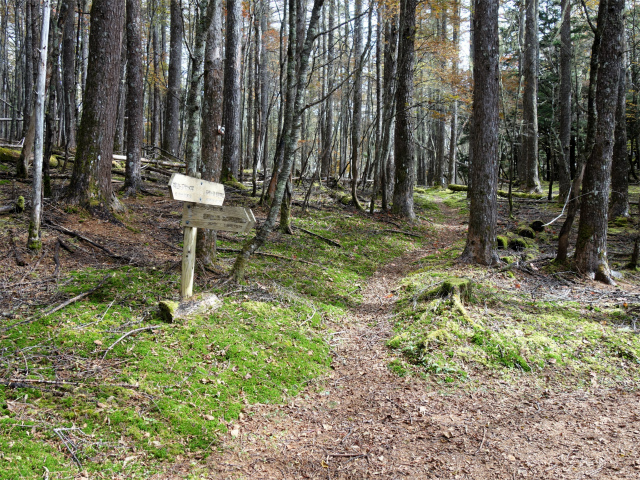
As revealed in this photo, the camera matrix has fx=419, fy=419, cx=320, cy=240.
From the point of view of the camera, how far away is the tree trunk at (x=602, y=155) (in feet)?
24.0

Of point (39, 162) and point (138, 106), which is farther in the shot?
point (138, 106)

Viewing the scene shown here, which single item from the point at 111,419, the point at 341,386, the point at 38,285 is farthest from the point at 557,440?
the point at 38,285

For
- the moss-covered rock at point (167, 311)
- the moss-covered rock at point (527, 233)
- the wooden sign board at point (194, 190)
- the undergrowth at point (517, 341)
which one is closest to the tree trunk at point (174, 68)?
the wooden sign board at point (194, 190)

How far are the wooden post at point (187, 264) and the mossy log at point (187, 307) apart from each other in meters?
0.12

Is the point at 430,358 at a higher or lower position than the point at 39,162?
lower

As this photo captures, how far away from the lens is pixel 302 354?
16.4 ft

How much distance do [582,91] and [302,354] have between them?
3228 centimetres

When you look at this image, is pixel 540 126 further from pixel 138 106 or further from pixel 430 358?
pixel 430 358

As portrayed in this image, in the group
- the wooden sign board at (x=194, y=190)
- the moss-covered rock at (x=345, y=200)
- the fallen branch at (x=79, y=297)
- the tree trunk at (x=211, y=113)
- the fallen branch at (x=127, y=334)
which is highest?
the tree trunk at (x=211, y=113)

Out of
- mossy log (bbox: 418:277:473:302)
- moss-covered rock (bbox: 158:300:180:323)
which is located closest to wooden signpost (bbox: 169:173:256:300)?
moss-covered rock (bbox: 158:300:180:323)

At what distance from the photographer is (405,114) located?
13.4 metres

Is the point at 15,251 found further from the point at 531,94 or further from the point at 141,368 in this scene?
the point at 531,94

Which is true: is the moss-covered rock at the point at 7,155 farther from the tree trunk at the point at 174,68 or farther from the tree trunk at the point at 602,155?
the tree trunk at the point at 602,155

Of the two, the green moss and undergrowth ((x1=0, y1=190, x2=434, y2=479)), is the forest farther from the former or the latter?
the green moss
